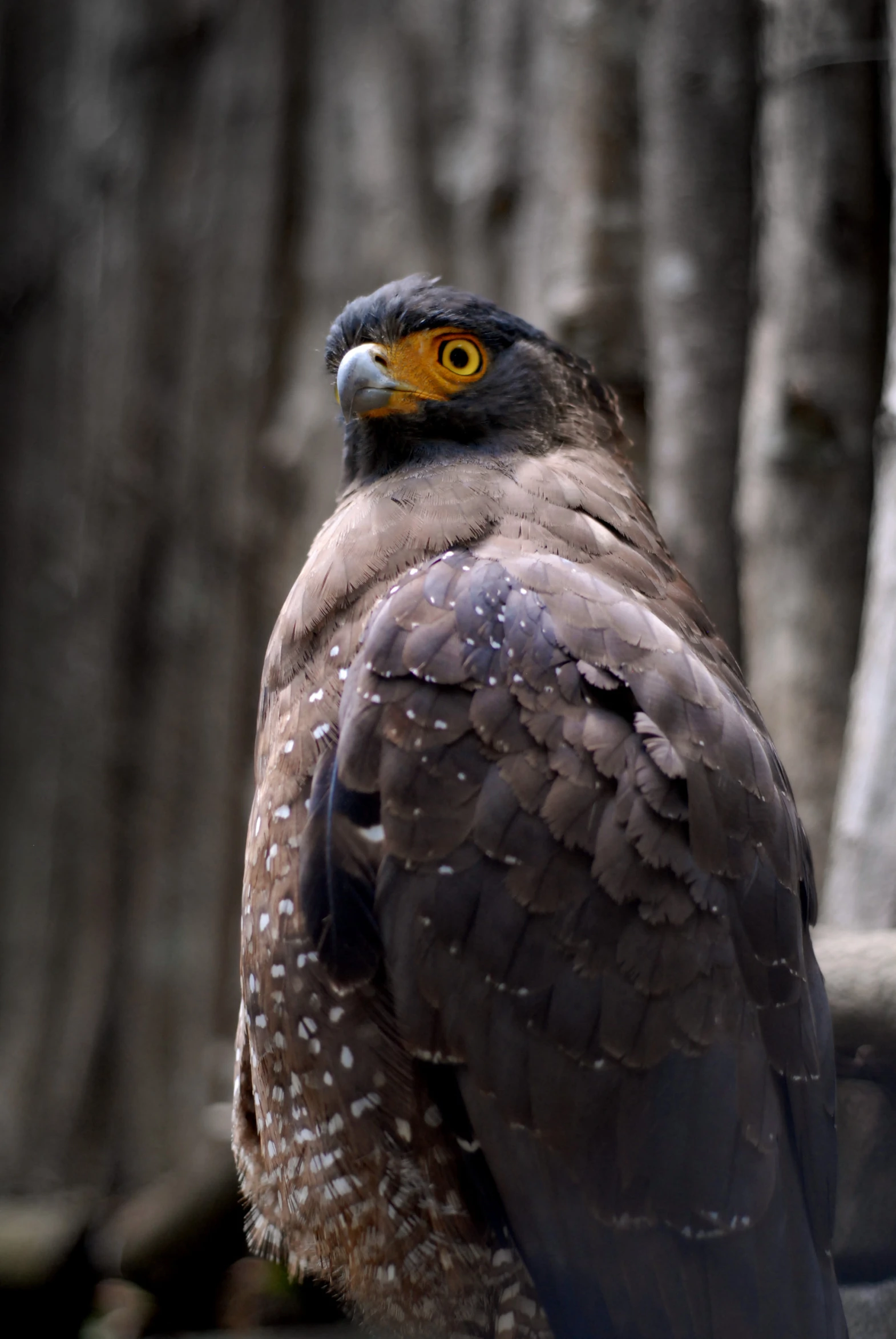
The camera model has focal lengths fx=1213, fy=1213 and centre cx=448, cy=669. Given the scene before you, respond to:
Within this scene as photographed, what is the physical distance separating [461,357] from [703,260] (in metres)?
1.45

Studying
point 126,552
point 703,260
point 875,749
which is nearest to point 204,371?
point 126,552

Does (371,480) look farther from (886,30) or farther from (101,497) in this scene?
(101,497)

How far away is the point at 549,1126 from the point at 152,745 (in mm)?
3136

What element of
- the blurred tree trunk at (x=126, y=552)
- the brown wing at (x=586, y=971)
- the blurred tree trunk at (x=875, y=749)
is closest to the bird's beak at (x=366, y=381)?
the brown wing at (x=586, y=971)

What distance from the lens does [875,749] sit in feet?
9.93

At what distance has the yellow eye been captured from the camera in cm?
267

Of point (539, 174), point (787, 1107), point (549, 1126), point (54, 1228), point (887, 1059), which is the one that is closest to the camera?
point (549, 1126)

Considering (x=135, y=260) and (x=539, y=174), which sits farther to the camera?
(x=135, y=260)

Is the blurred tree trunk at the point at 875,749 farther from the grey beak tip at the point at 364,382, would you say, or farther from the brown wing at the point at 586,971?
the grey beak tip at the point at 364,382

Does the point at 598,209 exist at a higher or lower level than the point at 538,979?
higher

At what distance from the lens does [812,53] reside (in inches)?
138

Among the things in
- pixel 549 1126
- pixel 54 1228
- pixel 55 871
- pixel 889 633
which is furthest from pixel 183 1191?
pixel 889 633

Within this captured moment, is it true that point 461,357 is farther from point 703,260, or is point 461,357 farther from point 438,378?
point 703,260

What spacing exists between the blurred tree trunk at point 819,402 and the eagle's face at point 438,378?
986 millimetres
